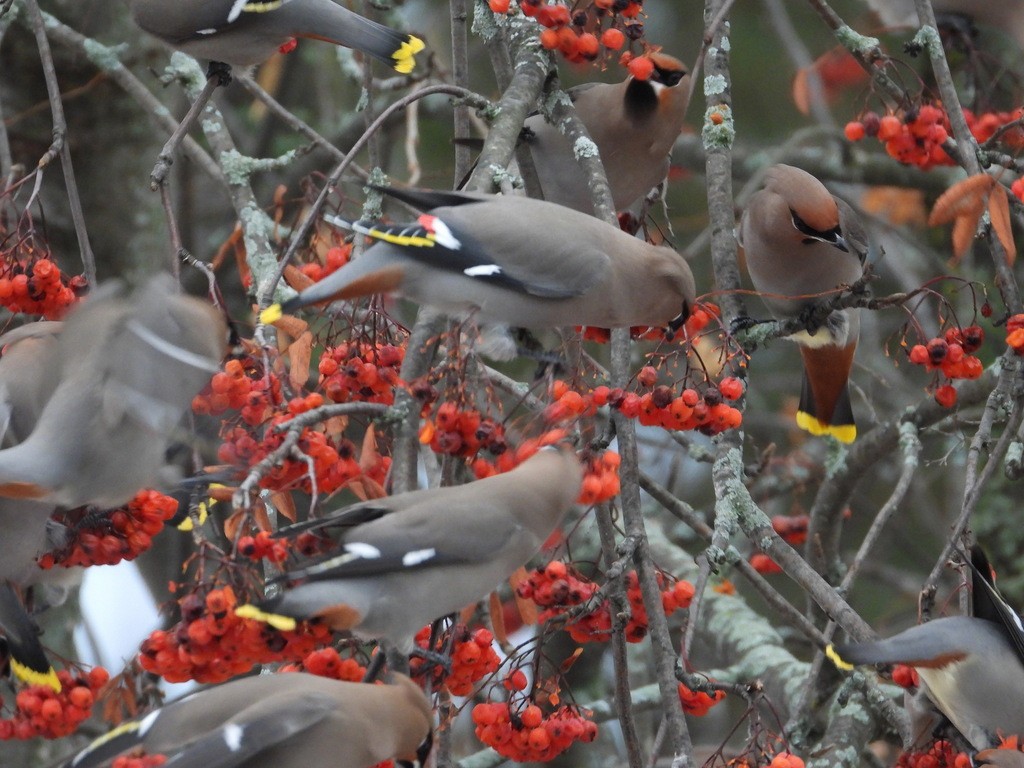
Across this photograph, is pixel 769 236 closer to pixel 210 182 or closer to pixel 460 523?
pixel 460 523

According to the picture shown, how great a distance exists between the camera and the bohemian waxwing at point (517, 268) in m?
3.04

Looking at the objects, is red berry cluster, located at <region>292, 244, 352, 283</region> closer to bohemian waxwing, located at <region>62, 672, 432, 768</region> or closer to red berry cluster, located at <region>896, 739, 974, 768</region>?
bohemian waxwing, located at <region>62, 672, 432, 768</region>

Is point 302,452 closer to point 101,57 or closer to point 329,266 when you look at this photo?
point 329,266

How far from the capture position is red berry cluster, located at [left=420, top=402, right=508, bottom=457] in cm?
256

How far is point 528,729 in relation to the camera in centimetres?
298

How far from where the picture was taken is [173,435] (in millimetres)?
3051

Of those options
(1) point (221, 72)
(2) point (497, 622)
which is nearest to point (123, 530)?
(2) point (497, 622)

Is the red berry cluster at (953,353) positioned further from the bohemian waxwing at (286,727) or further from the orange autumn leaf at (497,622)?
the bohemian waxwing at (286,727)

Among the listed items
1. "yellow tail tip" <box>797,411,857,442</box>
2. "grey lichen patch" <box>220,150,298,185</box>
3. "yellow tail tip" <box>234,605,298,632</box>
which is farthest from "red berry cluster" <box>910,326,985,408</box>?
"grey lichen patch" <box>220,150,298,185</box>

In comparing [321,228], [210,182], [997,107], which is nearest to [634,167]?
[321,228]

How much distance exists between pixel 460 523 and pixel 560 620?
0.27m

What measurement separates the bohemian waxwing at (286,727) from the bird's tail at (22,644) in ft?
2.05

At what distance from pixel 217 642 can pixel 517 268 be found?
1232 millimetres

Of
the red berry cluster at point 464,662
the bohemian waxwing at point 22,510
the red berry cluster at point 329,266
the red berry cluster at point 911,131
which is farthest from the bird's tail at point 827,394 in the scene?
the bohemian waxwing at point 22,510
